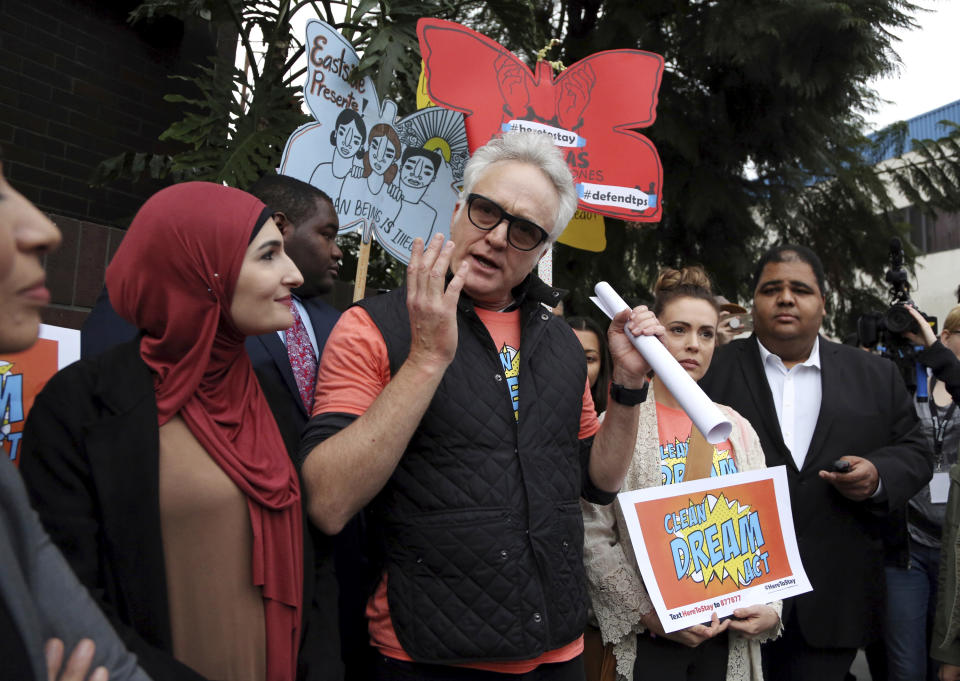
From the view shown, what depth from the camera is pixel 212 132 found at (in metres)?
3.93

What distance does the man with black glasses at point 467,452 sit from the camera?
1.49m

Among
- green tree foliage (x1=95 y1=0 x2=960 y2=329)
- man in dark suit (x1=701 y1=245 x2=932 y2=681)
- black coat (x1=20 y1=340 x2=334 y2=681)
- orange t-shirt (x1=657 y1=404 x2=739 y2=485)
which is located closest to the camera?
black coat (x1=20 y1=340 x2=334 y2=681)

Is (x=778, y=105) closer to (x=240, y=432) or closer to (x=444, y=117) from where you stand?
(x=444, y=117)

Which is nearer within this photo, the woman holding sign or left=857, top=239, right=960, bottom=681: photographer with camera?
the woman holding sign

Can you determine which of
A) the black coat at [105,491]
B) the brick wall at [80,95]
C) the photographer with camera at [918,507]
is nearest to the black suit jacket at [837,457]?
the photographer with camera at [918,507]

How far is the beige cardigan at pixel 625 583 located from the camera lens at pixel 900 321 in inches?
62.7

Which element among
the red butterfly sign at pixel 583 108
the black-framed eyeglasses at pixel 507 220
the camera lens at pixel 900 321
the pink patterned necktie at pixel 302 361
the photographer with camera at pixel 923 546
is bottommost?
the photographer with camera at pixel 923 546

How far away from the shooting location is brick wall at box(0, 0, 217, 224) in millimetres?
4395

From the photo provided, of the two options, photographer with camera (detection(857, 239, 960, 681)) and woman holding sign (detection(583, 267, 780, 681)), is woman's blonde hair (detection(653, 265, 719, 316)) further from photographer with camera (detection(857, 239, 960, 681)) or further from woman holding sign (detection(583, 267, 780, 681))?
photographer with camera (detection(857, 239, 960, 681))

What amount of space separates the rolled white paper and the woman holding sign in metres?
0.53

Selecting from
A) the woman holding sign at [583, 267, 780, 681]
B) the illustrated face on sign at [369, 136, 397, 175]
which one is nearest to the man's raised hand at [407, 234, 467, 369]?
the woman holding sign at [583, 267, 780, 681]

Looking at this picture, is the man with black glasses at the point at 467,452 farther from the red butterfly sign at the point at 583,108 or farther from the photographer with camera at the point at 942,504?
the photographer with camera at the point at 942,504

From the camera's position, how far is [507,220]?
1.78 metres

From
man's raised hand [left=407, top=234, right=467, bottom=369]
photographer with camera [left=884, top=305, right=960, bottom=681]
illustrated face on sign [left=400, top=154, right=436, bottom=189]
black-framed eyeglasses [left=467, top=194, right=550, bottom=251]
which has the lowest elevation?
photographer with camera [left=884, top=305, right=960, bottom=681]
